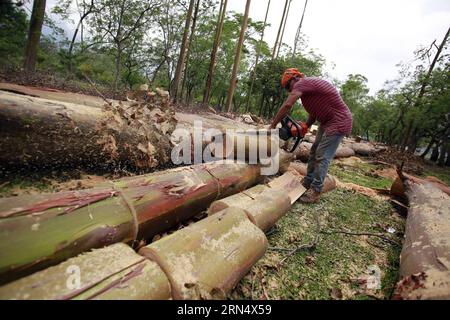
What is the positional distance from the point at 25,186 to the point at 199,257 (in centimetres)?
182

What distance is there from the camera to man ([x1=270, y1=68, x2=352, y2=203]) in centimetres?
325

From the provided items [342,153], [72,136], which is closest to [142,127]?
[72,136]

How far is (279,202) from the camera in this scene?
98.0 inches

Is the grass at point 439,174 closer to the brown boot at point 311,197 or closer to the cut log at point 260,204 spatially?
the brown boot at point 311,197

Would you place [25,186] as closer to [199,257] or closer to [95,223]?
[95,223]

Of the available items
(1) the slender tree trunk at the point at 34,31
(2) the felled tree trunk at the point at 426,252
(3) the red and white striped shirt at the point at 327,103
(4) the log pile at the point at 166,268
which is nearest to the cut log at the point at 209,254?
(4) the log pile at the point at 166,268

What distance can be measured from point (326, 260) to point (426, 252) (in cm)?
71

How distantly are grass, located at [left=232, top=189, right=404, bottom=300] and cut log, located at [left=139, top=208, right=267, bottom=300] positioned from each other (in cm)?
26

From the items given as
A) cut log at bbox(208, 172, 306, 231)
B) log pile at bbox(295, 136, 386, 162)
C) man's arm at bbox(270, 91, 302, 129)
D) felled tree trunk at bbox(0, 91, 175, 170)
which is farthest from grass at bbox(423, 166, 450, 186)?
felled tree trunk at bbox(0, 91, 175, 170)

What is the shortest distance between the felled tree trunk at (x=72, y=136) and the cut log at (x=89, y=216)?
3.05 feet

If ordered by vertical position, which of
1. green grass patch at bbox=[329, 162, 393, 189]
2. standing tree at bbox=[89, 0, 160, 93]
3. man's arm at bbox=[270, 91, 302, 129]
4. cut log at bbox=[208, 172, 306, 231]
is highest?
standing tree at bbox=[89, 0, 160, 93]

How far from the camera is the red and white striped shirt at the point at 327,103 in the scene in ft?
10.7

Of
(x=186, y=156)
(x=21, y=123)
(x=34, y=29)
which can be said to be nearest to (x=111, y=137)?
(x=21, y=123)

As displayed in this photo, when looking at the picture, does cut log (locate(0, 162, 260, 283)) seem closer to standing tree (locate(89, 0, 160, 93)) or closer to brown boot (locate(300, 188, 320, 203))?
brown boot (locate(300, 188, 320, 203))
